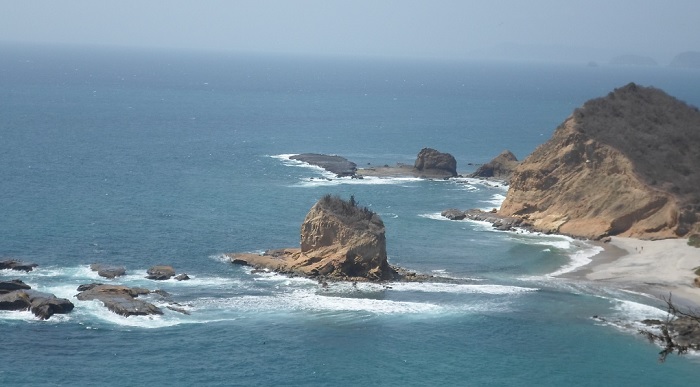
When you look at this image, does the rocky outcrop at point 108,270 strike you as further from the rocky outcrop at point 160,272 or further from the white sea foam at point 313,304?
the white sea foam at point 313,304

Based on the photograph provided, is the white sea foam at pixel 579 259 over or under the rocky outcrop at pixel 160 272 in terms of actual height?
over

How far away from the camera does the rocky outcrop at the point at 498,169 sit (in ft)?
372

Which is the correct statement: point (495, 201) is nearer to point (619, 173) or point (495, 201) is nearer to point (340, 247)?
point (619, 173)

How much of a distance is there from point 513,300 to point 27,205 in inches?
1717

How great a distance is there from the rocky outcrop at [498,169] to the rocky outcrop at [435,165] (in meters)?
2.71

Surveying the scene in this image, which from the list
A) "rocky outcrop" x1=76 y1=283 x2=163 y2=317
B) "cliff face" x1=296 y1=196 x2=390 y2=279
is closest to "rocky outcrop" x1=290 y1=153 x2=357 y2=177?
"cliff face" x1=296 y1=196 x2=390 y2=279

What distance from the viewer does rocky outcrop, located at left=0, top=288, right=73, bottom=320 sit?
2237 inches

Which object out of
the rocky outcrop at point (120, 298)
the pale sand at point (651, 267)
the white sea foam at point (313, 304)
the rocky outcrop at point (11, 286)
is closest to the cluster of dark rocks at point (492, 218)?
the pale sand at point (651, 267)

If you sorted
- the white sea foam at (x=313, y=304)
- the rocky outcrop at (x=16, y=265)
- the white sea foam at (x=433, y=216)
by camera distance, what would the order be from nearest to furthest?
the white sea foam at (x=313, y=304), the rocky outcrop at (x=16, y=265), the white sea foam at (x=433, y=216)

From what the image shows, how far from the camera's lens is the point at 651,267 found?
71312 millimetres

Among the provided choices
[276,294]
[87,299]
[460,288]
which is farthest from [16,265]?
[460,288]

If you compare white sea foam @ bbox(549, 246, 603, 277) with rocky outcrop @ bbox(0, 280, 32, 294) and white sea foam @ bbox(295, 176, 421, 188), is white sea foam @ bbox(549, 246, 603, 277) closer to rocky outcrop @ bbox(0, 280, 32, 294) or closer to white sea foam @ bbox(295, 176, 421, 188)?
rocky outcrop @ bbox(0, 280, 32, 294)

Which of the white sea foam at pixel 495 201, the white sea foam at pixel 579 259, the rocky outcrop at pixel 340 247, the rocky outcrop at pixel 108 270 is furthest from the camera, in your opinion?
the white sea foam at pixel 495 201

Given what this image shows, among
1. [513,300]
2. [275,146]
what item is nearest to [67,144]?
[275,146]
